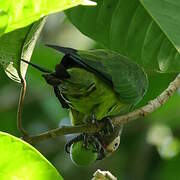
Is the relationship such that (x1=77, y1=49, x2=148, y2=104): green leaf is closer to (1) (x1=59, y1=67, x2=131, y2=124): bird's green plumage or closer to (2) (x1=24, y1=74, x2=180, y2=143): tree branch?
(1) (x1=59, y1=67, x2=131, y2=124): bird's green plumage

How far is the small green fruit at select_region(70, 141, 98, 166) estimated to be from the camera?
6.78ft

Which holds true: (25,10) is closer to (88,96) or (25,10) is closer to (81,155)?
(81,155)

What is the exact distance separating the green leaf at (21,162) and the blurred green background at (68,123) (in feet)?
7.06

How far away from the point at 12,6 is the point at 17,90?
8.63 feet

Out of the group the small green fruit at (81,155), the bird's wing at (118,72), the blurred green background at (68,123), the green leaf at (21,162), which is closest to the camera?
the green leaf at (21,162)

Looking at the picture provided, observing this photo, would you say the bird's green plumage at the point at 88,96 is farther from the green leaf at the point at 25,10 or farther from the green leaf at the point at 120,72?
the green leaf at the point at 25,10

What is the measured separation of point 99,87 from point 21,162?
0.95m

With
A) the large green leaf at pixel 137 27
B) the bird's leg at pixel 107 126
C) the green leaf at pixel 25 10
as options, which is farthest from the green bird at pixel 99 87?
the green leaf at pixel 25 10

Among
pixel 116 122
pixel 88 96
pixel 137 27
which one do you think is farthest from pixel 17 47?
pixel 137 27

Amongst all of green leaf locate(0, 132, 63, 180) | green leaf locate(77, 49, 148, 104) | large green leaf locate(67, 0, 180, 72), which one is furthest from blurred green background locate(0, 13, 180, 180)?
green leaf locate(0, 132, 63, 180)

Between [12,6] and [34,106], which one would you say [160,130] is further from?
[12,6]

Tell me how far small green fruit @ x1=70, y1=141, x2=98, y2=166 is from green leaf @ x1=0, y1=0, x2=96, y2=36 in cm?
87

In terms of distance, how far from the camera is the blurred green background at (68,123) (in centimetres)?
384

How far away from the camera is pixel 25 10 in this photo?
1.27 metres
